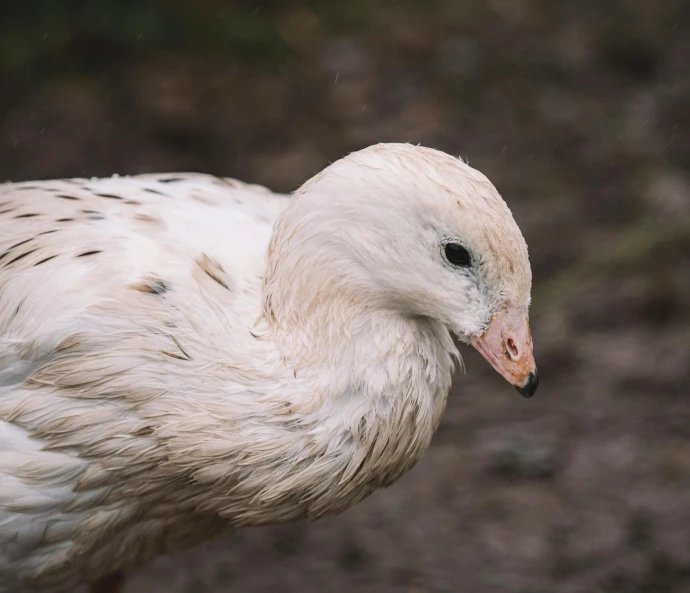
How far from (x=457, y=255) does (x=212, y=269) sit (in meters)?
0.76

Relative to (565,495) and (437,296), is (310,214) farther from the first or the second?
(565,495)

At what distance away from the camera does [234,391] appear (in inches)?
105

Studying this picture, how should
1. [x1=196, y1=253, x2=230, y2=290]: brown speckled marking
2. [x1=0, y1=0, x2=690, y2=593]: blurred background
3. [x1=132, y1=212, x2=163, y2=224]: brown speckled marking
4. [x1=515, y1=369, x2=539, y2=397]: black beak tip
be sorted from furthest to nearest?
[x1=0, y1=0, x2=690, y2=593]: blurred background
[x1=132, y1=212, x2=163, y2=224]: brown speckled marking
[x1=196, y1=253, x2=230, y2=290]: brown speckled marking
[x1=515, y1=369, x2=539, y2=397]: black beak tip

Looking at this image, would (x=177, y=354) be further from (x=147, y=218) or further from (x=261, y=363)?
(x=147, y=218)

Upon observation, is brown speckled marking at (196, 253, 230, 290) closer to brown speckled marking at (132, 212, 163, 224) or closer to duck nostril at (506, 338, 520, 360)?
brown speckled marking at (132, 212, 163, 224)

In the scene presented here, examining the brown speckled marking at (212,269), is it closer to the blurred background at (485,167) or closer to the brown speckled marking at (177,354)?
the brown speckled marking at (177,354)

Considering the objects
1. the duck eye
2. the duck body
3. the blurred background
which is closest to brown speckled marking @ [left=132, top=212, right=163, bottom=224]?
the duck body

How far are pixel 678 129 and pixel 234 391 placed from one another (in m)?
4.47

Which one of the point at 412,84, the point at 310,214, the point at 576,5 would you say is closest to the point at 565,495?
the point at 310,214

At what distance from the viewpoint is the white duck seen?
2557 millimetres

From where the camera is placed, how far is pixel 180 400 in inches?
105

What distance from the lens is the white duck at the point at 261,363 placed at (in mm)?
2557

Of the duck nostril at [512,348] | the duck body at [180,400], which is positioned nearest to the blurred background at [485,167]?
the duck body at [180,400]

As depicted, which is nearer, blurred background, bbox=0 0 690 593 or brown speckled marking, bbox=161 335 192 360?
brown speckled marking, bbox=161 335 192 360
